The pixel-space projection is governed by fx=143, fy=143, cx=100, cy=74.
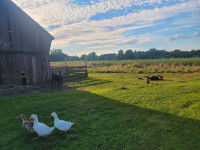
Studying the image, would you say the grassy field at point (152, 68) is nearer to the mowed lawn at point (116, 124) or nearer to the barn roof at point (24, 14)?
the barn roof at point (24, 14)

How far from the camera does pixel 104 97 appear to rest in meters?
9.02

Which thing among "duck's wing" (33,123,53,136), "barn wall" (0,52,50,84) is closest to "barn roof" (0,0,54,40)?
"barn wall" (0,52,50,84)

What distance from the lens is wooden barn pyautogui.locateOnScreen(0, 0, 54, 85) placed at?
1156 cm

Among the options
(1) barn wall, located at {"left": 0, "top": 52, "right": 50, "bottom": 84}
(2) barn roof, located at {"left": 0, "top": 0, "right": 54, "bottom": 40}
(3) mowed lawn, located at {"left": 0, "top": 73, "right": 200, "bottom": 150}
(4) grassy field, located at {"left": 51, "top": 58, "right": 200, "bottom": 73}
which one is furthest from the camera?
(4) grassy field, located at {"left": 51, "top": 58, "right": 200, "bottom": 73}

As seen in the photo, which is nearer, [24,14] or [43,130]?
[43,130]

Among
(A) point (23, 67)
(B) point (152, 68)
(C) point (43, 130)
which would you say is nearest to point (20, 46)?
(A) point (23, 67)

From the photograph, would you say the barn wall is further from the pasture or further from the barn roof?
the pasture

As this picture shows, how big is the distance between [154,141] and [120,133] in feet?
3.50

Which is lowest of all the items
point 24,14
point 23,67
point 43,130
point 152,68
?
point 43,130

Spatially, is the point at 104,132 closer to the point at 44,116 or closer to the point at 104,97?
the point at 44,116

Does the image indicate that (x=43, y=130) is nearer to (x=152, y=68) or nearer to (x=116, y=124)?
(x=116, y=124)

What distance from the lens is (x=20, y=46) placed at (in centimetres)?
1238

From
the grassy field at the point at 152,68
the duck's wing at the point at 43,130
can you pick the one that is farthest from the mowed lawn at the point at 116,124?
the grassy field at the point at 152,68

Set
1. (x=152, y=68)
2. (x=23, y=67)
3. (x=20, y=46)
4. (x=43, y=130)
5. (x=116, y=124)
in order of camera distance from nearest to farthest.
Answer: (x=43, y=130) < (x=116, y=124) < (x=20, y=46) < (x=23, y=67) < (x=152, y=68)
